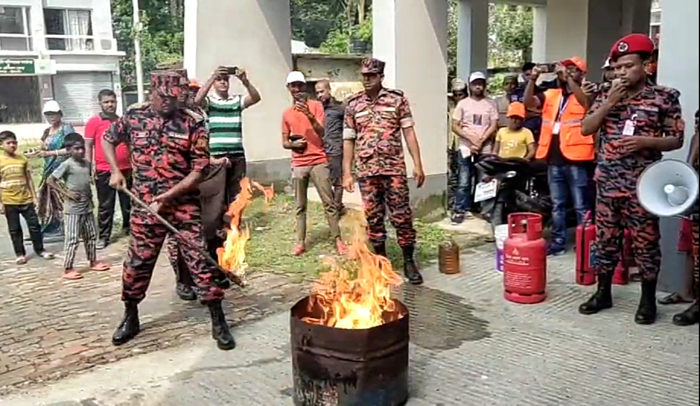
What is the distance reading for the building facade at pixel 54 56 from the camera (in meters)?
23.3

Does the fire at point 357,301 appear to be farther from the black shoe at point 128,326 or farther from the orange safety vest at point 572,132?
the orange safety vest at point 572,132

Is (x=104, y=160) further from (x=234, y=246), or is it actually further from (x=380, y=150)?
(x=380, y=150)

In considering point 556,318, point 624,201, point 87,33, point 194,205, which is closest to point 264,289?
point 194,205

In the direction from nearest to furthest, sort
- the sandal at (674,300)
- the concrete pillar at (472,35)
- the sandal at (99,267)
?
the sandal at (674,300), the sandal at (99,267), the concrete pillar at (472,35)

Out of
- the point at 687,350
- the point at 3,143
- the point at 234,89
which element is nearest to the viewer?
the point at 687,350

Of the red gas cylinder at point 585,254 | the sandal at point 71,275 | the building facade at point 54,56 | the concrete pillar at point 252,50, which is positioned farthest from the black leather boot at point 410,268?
the building facade at point 54,56

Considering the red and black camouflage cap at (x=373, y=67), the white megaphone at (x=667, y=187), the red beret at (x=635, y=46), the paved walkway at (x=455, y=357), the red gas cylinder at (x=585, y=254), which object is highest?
the red beret at (x=635, y=46)

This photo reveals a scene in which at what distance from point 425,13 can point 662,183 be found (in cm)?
460

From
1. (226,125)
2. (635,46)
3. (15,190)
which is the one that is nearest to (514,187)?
(635,46)

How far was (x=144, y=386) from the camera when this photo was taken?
13.8ft

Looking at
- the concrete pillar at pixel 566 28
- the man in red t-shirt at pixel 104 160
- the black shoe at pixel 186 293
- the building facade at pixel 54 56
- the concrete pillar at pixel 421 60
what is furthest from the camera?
the building facade at pixel 54 56

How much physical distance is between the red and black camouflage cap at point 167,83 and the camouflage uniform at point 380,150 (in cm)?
171

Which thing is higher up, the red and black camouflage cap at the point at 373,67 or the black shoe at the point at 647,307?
the red and black camouflage cap at the point at 373,67

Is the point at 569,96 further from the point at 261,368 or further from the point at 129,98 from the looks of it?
the point at 129,98
